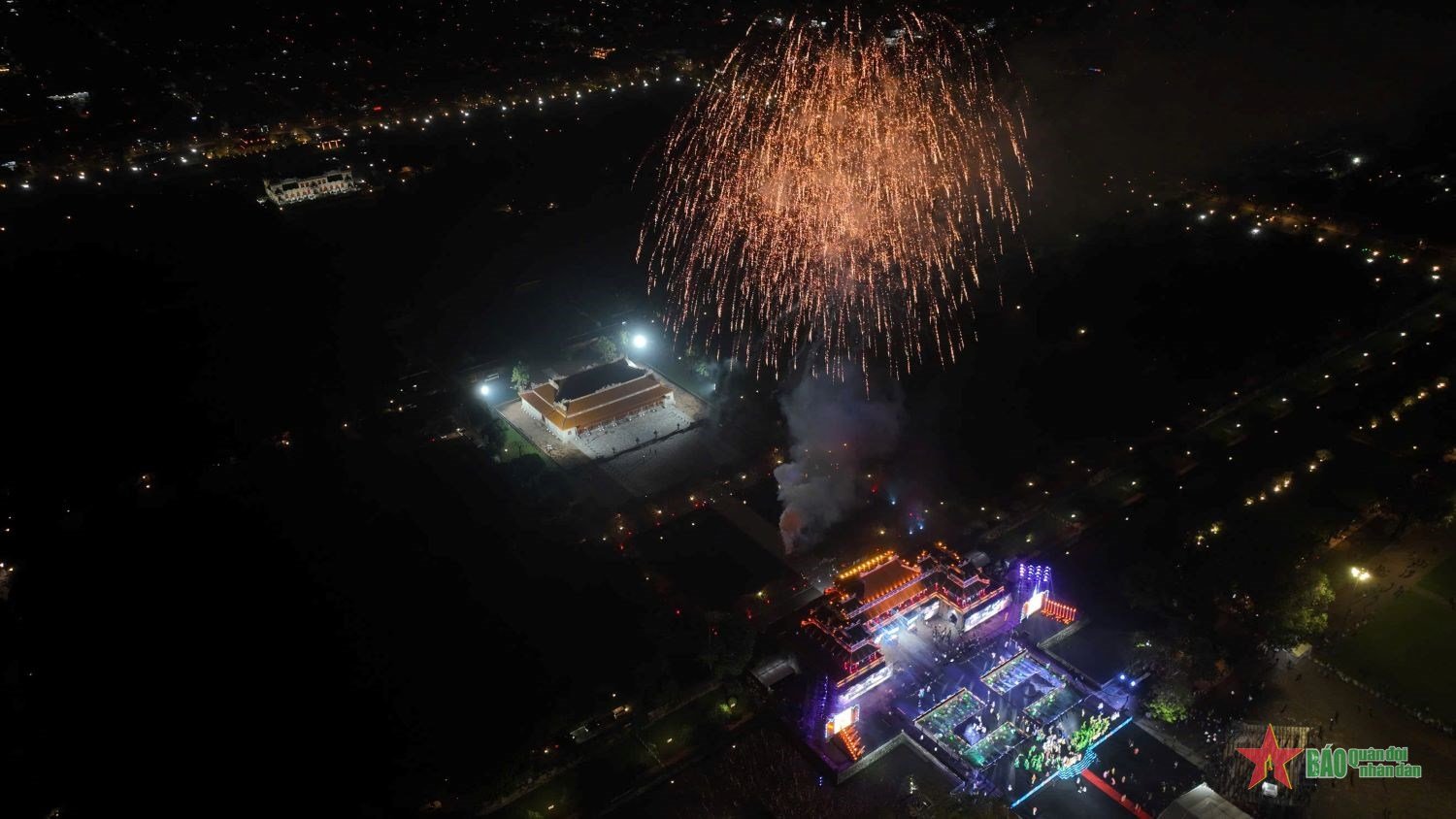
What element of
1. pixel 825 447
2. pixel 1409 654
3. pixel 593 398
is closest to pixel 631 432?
pixel 593 398

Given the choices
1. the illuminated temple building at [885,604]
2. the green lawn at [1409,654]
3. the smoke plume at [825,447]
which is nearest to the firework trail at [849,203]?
the smoke plume at [825,447]

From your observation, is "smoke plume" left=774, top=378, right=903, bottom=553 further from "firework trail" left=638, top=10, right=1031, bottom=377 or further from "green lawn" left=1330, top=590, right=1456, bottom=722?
"green lawn" left=1330, top=590, right=1456, bottom=722

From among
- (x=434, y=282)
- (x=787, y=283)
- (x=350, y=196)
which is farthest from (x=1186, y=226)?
(x=350, y=196)

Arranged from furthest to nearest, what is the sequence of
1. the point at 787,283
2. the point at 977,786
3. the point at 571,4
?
the point at 571,4 < the point at 787,283 < the point at 977,786

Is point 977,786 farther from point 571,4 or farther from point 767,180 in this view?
point 571,4

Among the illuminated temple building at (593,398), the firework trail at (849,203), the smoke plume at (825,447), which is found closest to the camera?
the smoke plume at (825,447)

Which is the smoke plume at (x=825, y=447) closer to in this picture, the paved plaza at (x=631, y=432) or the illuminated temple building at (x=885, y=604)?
the illuminated temple building at (x=885, y=604)

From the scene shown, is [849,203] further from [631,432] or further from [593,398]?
[593,398]
